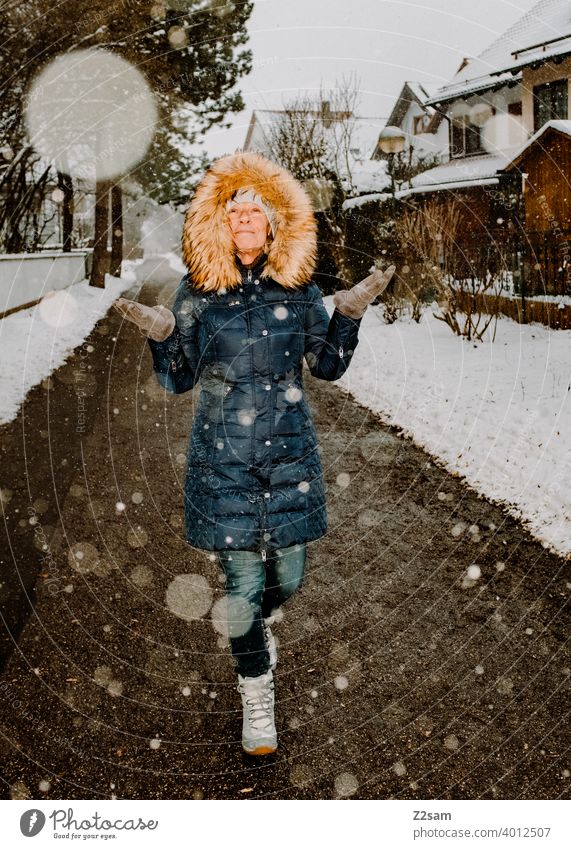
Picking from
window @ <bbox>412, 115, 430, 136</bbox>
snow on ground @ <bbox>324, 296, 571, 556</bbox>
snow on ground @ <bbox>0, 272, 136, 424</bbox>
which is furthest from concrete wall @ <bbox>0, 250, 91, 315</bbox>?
window @ <bbox>412, 115, 430, 136</bbox>

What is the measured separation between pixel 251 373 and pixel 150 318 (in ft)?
1.48

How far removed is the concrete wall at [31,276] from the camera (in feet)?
47.4

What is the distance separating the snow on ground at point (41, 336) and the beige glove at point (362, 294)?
5.78 m

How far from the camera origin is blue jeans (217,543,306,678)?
9.14ft

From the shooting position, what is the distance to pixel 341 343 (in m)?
2.89

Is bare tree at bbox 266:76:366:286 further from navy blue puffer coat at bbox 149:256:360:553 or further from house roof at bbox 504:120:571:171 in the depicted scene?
navy blue puffer coat at bbox 149:256:360:553

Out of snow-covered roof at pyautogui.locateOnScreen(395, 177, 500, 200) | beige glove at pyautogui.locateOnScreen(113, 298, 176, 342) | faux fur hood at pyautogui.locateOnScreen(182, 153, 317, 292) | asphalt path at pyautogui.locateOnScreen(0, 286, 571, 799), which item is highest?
snow-covered roof at pyautogui.locateOnScreen(395, 177, 500, 200)

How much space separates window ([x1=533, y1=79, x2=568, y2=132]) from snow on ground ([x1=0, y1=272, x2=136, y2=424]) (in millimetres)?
13141

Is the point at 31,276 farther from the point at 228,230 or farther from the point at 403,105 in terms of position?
the point at 403,105

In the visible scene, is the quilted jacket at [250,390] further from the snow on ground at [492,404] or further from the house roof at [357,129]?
the house roof at [357,129]
